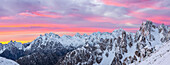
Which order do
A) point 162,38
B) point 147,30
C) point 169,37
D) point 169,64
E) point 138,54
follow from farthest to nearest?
point 147,30
point 162,38
point 169,37
point 138,54
point 169,64

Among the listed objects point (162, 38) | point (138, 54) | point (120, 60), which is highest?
point (162, 38)

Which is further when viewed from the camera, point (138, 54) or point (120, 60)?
point (120, 60)

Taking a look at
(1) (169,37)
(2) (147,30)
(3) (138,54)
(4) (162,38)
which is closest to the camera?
(3) (138,54)

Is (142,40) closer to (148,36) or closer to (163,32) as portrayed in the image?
(148,36)

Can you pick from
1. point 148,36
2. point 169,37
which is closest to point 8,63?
point 169,37

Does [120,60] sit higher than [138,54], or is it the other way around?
[138,54]

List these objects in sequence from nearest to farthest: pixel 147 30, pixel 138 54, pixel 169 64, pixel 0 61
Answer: pixel 169 64
pixel 0 61
pixel 138 54
pixel 147 30

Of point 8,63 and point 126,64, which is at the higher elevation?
point 8,63

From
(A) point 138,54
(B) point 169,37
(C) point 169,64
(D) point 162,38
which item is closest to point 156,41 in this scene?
(D) point 162,38

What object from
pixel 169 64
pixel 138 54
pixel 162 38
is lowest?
pixel 138 54

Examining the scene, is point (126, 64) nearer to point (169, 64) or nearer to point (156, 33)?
point (156, 33)
